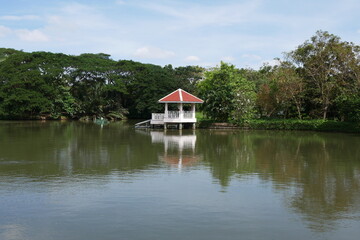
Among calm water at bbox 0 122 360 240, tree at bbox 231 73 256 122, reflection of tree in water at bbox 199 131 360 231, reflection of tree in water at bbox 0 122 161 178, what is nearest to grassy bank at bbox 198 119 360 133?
tree at bbox 231 73 256 122

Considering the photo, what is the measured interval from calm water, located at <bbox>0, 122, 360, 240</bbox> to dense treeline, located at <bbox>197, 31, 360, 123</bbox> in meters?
12.1

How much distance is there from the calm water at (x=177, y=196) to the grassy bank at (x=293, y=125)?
10.9 meters

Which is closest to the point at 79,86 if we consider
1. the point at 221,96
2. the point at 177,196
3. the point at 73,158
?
the point at 221,96

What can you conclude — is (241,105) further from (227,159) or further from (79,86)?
(79,86)

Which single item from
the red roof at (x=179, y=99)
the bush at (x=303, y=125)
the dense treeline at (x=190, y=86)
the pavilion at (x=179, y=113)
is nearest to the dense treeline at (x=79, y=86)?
the dense treeline at (x=190, y=86)

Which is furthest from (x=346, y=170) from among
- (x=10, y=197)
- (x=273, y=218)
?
(x=10, y=197)

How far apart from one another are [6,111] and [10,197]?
1360 inches

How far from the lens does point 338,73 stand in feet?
82.5

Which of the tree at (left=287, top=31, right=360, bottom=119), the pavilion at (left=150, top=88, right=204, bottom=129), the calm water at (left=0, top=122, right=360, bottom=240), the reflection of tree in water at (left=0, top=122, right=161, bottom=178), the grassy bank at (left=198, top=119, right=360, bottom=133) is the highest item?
the tree at (left=287, top=31, right=360, bottom=119)

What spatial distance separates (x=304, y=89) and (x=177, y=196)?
2106 cm

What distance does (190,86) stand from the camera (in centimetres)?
3975

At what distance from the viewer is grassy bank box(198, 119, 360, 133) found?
23.9 m

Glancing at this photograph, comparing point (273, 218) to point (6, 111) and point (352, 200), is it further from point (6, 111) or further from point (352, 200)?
point (6, 111)

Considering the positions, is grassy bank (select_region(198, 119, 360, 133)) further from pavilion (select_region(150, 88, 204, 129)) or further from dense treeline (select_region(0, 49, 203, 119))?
dense treeline (select_region(0, 49, 203, 119))
